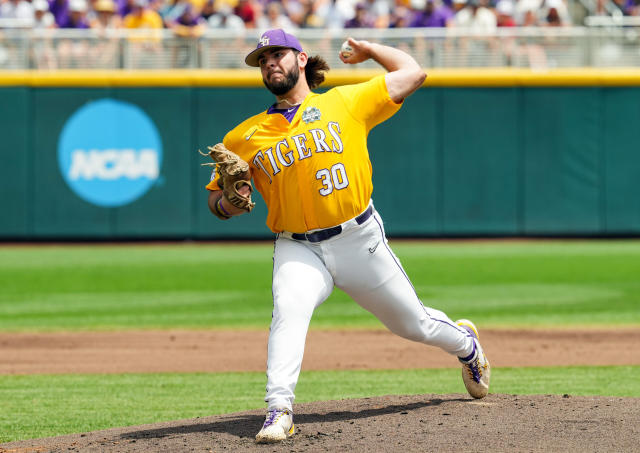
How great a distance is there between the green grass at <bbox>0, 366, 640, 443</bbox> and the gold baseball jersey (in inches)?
66.9

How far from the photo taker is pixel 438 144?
19875 mm

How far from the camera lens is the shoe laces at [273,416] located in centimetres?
507

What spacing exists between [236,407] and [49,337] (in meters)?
3.92

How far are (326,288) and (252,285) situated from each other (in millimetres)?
8689

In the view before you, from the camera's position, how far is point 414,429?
17.4 feet

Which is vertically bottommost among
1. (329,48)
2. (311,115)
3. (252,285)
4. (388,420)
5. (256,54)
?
(252,285)

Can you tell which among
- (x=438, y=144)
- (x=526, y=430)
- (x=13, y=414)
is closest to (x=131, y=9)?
(x=438, y=144)

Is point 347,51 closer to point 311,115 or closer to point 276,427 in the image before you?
point 311,115

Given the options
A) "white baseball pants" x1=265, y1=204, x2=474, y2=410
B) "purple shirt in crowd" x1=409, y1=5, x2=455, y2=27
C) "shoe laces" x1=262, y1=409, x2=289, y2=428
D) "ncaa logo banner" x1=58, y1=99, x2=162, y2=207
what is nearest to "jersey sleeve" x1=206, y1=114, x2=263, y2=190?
"white baseball pants" x1=265, y1=204, x2=474, y2=410

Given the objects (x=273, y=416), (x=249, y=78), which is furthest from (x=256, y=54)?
(x=249, y=78)

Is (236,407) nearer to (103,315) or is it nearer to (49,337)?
(49,337)

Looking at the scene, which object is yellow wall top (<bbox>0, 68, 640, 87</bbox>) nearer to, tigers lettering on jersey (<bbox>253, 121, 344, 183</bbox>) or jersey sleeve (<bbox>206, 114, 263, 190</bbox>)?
jersey sleeve (<bbox>206, 114, 263, 190</bbox>)

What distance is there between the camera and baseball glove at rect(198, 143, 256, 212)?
5.22m

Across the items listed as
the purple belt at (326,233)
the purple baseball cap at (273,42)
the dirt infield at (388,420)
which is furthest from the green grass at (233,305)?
the purple baseball cap at (273,42)
